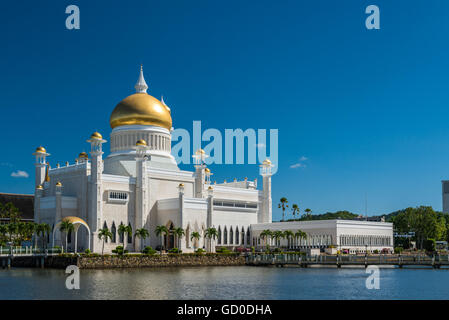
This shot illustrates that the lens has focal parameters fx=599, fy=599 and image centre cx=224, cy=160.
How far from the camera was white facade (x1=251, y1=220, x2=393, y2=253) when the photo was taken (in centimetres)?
7400

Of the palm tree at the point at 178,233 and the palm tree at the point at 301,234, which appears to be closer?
the palm tree at the point at 178,233

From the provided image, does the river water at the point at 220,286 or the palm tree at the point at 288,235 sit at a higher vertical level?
the palm tree at the point at 288,235

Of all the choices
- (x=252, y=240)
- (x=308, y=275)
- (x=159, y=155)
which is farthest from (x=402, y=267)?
(x=159, y=155)

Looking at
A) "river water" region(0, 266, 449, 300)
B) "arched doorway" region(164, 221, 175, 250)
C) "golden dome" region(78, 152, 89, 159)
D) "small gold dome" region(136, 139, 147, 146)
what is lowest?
"river water" region(0, 266, 449, 300)

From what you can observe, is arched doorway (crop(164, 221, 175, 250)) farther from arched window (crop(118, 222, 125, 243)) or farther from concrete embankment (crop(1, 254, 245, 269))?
concrete embankment (crop(1, 254, 245, 269))

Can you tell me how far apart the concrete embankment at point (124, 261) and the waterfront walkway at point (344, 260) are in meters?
3.39

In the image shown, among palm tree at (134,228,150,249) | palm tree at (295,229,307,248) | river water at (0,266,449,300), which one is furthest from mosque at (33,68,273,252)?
river water at (0,266,449,300)

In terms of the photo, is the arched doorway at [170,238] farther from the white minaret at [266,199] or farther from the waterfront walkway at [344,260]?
the white minaret at [266,199]

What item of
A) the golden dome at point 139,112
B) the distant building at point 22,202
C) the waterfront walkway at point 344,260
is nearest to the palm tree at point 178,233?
the waterfront walkway at point 344,260

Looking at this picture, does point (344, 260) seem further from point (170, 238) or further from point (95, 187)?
point (95, 187)

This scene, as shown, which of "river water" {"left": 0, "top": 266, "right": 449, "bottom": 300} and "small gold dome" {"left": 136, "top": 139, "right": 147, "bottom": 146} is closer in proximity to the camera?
"river water" {"left": 0, "top": 266, "right": 449, "bottom": 300}

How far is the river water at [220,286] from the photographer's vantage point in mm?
34719

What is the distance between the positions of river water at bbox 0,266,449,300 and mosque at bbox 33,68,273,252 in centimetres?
1470
